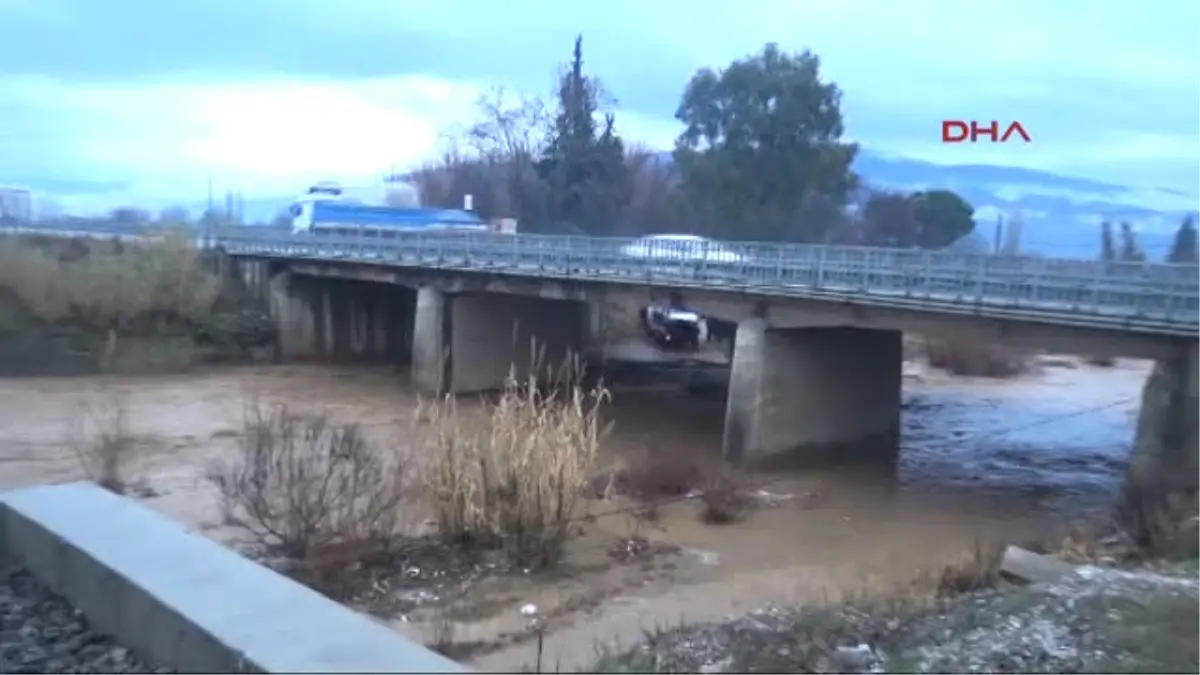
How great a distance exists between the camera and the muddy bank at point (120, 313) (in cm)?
4581

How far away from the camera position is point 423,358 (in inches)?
1789

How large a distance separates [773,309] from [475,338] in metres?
16.8

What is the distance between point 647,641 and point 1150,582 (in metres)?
5.66

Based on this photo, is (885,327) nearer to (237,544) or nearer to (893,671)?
(237,544)

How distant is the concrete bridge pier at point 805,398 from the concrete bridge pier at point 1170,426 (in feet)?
30.8

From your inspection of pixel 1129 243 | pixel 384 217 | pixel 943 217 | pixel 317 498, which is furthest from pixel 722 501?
pixel 384 217

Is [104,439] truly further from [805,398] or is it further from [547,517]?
[805,398]

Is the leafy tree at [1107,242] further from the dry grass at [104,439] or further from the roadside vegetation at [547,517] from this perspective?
the dry grass at [104,439]

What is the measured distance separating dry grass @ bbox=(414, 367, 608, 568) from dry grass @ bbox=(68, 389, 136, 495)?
5.05m

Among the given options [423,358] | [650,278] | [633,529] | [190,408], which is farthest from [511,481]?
[423,358]

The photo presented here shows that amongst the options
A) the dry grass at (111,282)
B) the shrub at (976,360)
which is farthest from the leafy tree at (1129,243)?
the dry grass at (111,282)

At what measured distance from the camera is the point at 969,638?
930cm


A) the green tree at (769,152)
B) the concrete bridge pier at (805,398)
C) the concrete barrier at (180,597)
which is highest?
the green tree at (769,152)

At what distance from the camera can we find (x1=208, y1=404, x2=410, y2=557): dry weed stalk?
15938 mm
